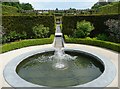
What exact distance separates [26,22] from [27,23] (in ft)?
0.50

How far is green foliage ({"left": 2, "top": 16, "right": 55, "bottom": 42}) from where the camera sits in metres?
17.6

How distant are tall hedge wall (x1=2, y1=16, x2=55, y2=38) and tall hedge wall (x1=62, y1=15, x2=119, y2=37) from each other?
1.58m

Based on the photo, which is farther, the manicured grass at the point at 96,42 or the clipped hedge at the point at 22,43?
the clipped hedge at the point at 22,43

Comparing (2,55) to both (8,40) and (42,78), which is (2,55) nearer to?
(8,40)

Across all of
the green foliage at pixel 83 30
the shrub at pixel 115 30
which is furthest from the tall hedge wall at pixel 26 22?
the shrub at pixel 115 30

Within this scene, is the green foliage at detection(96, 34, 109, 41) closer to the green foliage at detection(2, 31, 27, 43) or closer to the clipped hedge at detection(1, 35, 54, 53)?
the clipped hedge at detection(1, 35, 54, 53)

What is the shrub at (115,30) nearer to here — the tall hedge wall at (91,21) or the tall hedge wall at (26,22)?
the tall hedge wall at (91,21)

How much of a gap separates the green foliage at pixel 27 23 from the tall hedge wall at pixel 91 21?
1584 millimetres

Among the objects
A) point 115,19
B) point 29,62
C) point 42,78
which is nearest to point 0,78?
point 42,78

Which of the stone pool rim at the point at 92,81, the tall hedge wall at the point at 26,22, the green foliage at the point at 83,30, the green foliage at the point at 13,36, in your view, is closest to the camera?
the stone pool rim at the point at 92,81

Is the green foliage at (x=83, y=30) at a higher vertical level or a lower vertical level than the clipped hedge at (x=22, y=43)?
higher

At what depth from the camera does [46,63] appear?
36.1 feet

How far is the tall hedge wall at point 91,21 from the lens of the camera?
686 inches

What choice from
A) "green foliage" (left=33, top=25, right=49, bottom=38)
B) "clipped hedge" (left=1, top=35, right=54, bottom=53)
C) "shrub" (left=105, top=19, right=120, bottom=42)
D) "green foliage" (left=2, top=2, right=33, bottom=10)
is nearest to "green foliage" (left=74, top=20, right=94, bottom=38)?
"shrub" (left=105, top=19, right=120, bottom=42)
